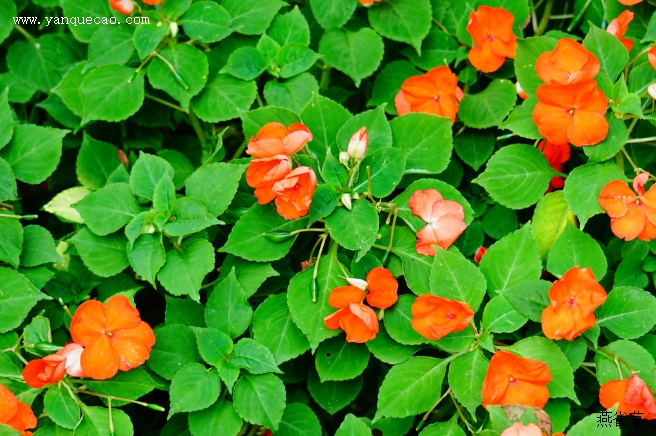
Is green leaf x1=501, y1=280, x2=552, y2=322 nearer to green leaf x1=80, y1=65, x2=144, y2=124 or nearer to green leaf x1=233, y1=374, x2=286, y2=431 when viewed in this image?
green leaf x1=233, y1=374, x2=286, y2=431

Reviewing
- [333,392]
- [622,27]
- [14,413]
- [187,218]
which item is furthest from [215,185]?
[622,27]

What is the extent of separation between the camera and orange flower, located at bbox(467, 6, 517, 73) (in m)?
2.50

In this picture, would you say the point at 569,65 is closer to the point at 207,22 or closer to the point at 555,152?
the point at 555,152

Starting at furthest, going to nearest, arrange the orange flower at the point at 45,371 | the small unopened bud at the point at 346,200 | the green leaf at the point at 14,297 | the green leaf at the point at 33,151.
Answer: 1. the green leaf at the point at 33,151
2. the green leaf at the point at 14,297
3. the small unopened bud at the point at 346,200
4. the orange flower at the point at 45,371

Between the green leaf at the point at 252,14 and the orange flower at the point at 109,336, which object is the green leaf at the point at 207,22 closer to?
the green leaf at the point at 252,14

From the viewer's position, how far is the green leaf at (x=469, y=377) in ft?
6.56

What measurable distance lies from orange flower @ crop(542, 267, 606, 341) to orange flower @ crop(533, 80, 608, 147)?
1.34ft

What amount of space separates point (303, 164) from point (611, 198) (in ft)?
2.79

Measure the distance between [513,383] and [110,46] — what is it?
1.64 metres

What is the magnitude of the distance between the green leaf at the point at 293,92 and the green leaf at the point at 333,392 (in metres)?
0.84

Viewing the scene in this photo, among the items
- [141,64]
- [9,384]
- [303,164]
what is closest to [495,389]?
[303,164]

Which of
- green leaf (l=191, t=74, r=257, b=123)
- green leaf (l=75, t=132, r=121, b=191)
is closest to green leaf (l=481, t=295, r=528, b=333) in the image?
green leaf (l=191, t=74, r=257, b=123)

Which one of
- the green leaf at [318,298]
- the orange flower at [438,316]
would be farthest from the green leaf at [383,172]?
the orange flower at [438,316]

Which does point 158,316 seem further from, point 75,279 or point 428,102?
point 428,102
